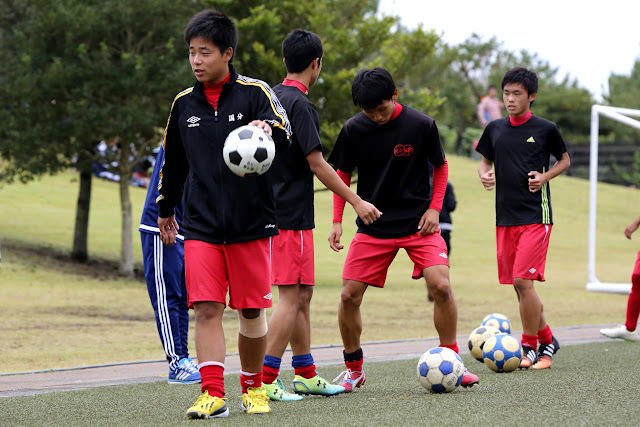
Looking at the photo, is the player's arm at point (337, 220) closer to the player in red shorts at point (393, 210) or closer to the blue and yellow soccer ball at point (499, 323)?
the player in red shorts at point (393, 210)

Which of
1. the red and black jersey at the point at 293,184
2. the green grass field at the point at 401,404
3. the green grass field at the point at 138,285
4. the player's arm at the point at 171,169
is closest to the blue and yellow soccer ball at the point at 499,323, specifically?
the green grass field at the point at 401,404

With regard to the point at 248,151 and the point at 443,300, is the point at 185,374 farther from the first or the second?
the point at 248,151

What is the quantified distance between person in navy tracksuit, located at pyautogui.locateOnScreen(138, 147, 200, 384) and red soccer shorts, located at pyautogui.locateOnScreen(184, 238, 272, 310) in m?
2.11

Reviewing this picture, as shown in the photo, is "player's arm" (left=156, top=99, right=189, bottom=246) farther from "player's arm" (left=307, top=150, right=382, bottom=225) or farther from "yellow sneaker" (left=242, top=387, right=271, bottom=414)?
"yellow sneaker" (left=242, top=387, right=271, bottom=414)

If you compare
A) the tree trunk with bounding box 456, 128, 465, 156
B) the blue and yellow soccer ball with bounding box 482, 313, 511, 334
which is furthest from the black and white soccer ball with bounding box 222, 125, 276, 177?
the tree trunk with bounding box 456, 128, 465, 156

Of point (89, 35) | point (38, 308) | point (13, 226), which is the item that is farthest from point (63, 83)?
point (13, 226)

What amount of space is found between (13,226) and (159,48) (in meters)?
8.57

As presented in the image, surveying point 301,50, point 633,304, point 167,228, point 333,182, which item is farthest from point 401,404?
point 633,304

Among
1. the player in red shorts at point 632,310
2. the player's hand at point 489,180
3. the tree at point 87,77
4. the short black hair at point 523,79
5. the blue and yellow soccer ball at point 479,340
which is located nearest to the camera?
the blue and yellow soccer ball at point 479,340

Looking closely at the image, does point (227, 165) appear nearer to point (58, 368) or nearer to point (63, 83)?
point (58, 368)

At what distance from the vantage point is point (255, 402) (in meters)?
4.96

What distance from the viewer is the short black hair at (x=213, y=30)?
4734 mm

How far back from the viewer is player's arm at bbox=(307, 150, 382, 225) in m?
5.23

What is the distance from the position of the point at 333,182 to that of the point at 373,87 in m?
0.93
